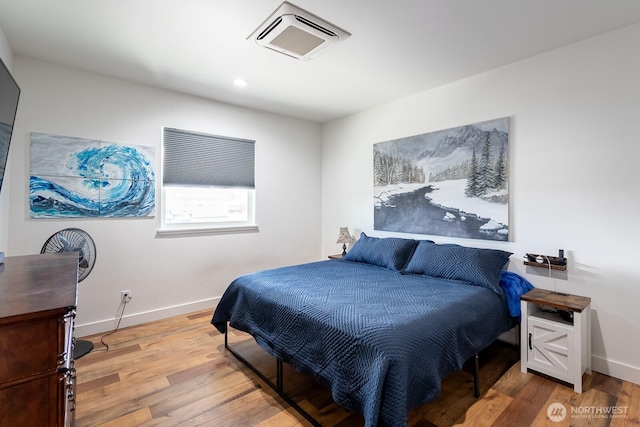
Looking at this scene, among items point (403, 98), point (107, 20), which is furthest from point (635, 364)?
point (107, 20)

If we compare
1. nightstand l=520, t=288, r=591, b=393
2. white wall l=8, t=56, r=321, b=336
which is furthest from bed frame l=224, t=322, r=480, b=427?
white wall l=8, t=56, r=321, b=336

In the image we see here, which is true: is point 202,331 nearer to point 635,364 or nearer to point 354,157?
point 354,157

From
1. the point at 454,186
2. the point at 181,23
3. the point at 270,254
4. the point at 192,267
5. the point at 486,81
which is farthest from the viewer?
the point at 270,254

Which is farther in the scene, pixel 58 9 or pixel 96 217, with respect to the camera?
pixel 96 217

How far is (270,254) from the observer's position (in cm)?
424

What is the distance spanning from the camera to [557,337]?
7.09ft

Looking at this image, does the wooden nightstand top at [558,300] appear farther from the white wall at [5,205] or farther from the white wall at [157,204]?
the white wall at [5,205]

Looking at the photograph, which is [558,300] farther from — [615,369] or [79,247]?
[79,247]

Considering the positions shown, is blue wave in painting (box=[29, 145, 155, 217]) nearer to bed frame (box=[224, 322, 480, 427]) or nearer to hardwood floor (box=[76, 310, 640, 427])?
hardwood floor (box=[76, 310, 640, 427])

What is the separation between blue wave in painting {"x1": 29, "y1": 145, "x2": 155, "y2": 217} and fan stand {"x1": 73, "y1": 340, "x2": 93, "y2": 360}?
1172 millimetres

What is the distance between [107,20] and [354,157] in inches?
117

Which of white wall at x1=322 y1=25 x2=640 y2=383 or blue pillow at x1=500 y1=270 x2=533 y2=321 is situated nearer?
white wall at x1=322 y1=25 x2=640 y2=383

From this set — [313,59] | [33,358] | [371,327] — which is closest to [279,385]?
[371,327]

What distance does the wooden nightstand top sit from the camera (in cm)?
210
